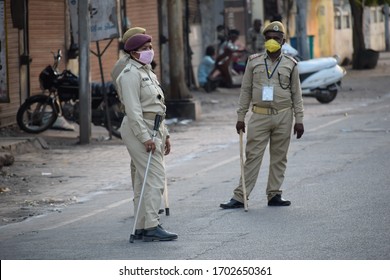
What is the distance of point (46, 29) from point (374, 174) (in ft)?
35.9

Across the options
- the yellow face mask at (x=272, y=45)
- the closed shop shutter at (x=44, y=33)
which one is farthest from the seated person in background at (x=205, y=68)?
the yellow face mask at (x=272, y=45)

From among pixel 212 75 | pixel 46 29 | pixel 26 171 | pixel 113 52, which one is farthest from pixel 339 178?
pixel 212 75

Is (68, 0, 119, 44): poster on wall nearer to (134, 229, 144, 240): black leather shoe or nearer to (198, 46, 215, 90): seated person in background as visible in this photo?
(134, 229, 144, 240): black leather shoe

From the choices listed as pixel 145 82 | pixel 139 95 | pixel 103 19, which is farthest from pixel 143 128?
pixel 103 19

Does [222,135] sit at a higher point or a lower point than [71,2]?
lower

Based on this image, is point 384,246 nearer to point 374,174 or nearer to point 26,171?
point 374,174

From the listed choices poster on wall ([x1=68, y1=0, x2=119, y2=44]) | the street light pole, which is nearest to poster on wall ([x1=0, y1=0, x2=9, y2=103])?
→ the street light pole

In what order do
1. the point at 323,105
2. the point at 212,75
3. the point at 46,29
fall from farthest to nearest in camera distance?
the point at 212,75 → the point at 323,105 → the point at 46,29

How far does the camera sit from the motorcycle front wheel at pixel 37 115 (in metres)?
21.3

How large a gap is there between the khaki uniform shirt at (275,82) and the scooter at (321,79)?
16.8 meters

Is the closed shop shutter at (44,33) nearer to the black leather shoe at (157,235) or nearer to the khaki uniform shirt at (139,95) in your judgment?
the khaki uniform shirt at (139,95)

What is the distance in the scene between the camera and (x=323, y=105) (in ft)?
95.9

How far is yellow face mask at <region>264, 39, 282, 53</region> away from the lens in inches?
486

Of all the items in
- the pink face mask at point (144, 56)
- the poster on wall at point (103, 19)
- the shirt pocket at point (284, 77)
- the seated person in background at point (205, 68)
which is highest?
the poster on wall at point (103, 19)
